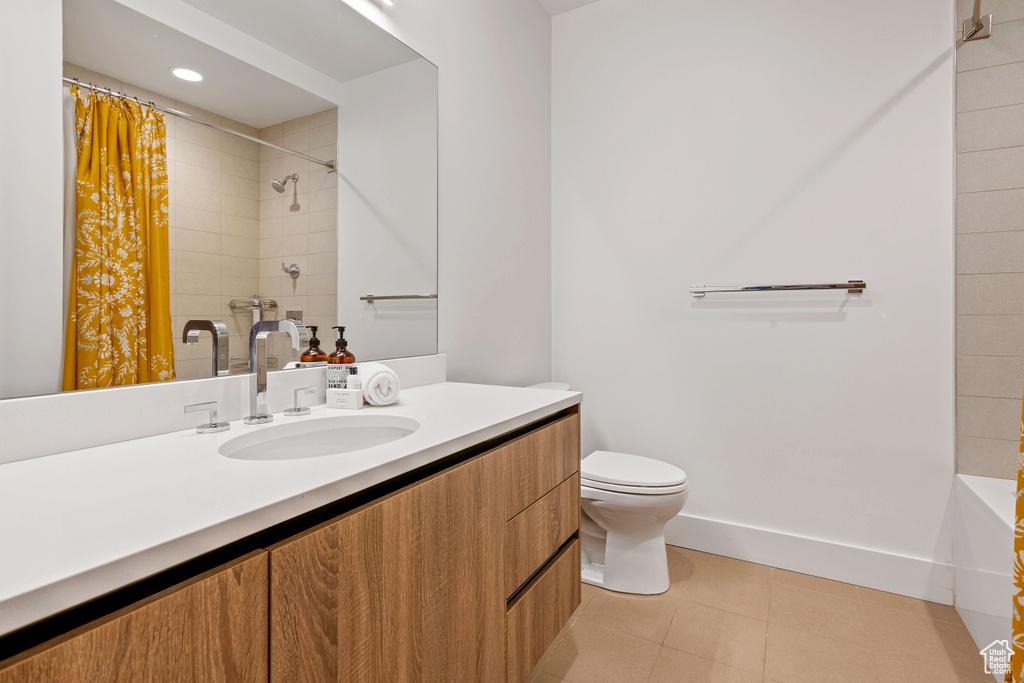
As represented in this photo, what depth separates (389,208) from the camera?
5.24 feet

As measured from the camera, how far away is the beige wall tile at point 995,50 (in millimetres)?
1682

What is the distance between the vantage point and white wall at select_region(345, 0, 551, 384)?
1859 mm

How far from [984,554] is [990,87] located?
5.11 feet

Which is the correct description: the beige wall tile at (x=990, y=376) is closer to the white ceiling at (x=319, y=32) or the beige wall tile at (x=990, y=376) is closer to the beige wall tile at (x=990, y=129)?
the beige wall tile at (x=990, y=129)

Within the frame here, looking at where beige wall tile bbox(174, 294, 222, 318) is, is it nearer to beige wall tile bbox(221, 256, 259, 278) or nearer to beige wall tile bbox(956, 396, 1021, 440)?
beige wall tile bbox(221, 256, 259, 278)

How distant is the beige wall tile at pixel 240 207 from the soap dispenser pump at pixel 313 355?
313mm

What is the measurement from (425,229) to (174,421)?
1.02m

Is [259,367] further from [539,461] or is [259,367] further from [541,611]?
[541,611]

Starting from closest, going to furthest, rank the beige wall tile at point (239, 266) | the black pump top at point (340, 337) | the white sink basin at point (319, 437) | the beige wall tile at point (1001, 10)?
1. the white sink basin at point (319, 437)
2. the beige wall tile at point (239, 266)
3. the black pump top at point (340, 337)
4. the beige wall tile at point (1001, 10)

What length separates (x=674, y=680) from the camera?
1440mm

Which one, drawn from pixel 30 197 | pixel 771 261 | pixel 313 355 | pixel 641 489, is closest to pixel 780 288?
pixel 771 261

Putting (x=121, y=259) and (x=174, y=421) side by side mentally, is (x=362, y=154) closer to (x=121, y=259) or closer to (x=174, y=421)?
(x=121, y=259)

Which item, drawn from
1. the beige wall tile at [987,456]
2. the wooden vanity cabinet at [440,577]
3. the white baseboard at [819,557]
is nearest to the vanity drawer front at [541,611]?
the wooden vanity cabinet at [440,577]

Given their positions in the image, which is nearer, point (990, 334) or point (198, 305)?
point (198, 305)
